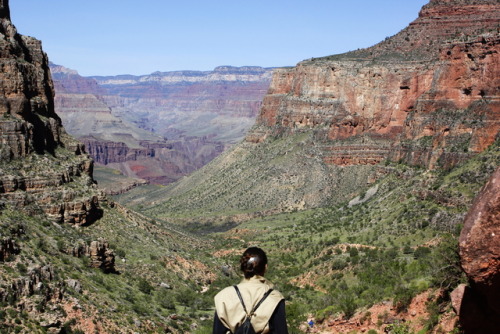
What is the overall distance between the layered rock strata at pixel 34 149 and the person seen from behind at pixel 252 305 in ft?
119

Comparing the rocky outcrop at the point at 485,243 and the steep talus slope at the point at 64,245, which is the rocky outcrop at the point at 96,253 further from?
the rocky outcrop at the point at 485,243

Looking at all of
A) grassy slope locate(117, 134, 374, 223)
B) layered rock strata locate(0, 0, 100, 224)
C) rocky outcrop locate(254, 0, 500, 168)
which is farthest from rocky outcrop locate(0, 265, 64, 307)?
grassy slope locate(117, 134, 374, 223)

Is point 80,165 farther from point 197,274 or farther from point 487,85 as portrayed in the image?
point 487,85

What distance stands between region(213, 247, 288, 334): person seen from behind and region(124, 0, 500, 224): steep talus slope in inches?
2242

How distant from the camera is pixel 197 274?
53.8m

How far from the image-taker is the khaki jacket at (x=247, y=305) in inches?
325

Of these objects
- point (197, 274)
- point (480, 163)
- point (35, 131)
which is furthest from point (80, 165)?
point (480, 163)

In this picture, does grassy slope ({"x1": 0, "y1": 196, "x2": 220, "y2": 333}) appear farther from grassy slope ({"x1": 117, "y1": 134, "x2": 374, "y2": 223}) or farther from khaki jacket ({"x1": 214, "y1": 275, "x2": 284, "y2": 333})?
grassy slope ({"x1": 117, "y1": 134, "x2": 374, "y2": 223})

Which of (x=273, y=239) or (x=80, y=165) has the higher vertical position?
(x=80, y=165)

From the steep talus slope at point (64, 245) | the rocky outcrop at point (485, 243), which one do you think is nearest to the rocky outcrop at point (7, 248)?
the steep talus slope at point (64, 245)

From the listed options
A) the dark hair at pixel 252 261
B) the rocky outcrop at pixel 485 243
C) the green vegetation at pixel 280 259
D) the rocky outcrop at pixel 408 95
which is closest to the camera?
the dark hair at pixel 252 261

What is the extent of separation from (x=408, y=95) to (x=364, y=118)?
12066mm

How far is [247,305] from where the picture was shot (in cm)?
834

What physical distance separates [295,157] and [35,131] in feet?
197
